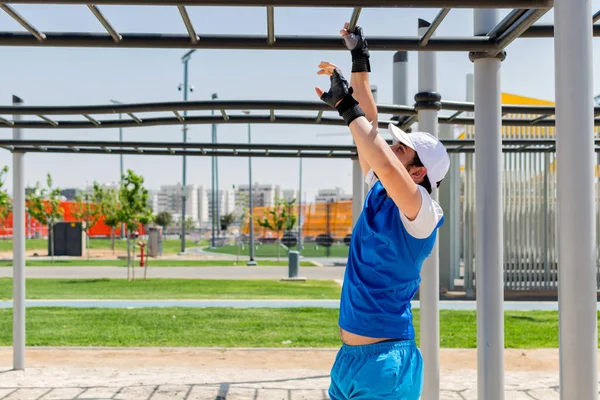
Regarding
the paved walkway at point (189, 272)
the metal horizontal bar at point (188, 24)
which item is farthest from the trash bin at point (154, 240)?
the metal horizontal bar at point (188, 24)

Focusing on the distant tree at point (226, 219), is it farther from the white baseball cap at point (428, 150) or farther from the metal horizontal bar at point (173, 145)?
the white baseball cap at point (428, 150)

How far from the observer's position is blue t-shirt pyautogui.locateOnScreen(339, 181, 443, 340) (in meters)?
2.36

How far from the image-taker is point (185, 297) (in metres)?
A: 16.7

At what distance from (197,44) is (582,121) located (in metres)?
2.14

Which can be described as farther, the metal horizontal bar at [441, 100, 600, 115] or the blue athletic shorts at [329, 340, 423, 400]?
the metal horizontal bar at [441, 100, 600, 115]

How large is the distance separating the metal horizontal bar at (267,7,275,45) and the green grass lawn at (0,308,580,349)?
7.17 meters

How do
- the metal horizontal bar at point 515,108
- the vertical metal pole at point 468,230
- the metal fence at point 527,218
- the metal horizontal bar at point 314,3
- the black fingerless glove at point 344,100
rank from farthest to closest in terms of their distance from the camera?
the metal fence at point 527,218
the vertical metal pole at point 468,230
the metal horizontal bar at point 515,108
the metal horizontal bar at point 314,3
the black fingerless glove at point 344,100

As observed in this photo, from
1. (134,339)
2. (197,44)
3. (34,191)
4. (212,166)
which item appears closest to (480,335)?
(197,44)

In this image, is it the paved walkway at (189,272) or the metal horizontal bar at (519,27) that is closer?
the metal horizontal bar at (519,27)

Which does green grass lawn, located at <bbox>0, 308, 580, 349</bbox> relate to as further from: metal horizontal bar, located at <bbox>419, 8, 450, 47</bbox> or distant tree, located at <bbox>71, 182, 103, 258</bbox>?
distant tree, located at <bbox>71, 182, 103, 258</bbox>

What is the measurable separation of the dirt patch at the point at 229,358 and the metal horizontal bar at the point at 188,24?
5669 mm

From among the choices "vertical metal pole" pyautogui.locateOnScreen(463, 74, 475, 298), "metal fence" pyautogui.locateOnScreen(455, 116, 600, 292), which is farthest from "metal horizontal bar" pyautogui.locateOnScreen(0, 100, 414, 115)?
"metal fence" pyautogui.locateOnScreen(455, 116, 600, 292)

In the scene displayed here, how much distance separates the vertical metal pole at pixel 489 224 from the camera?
446 cm

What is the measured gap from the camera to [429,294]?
5.46 metres
